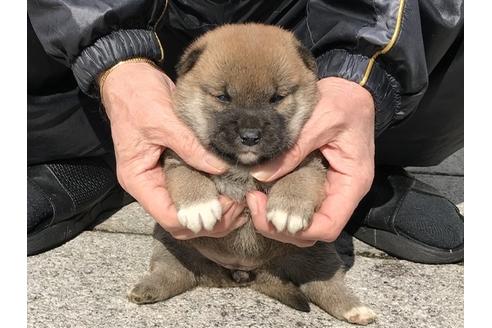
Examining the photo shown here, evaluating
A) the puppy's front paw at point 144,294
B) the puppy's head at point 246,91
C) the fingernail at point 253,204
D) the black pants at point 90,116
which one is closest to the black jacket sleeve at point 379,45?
the puppy's head at point 246,91

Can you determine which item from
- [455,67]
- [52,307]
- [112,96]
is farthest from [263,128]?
[455,67]

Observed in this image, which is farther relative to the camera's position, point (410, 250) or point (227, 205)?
point (410, 250)

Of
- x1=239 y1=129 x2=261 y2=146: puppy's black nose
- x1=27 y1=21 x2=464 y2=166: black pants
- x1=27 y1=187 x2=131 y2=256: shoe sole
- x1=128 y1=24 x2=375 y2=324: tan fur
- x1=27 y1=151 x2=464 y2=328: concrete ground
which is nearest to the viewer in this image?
x1=239 y1=129 x2=261 y2=146: puppy's black nose

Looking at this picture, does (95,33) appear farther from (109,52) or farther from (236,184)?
(236,184)

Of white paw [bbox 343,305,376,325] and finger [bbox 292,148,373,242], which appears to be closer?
finger [bbox 292,148,373,242]

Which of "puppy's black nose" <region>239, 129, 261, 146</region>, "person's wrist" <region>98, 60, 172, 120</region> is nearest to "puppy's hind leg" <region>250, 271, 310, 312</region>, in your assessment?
"puppy's black nose" <region>239, 129, 261, 146</region>

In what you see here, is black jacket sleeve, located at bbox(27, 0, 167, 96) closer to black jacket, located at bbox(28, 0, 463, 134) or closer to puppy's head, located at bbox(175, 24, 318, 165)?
black jacket, located at bbox(28, 0, 463, 134)

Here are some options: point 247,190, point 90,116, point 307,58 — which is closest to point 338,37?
point 307,58
